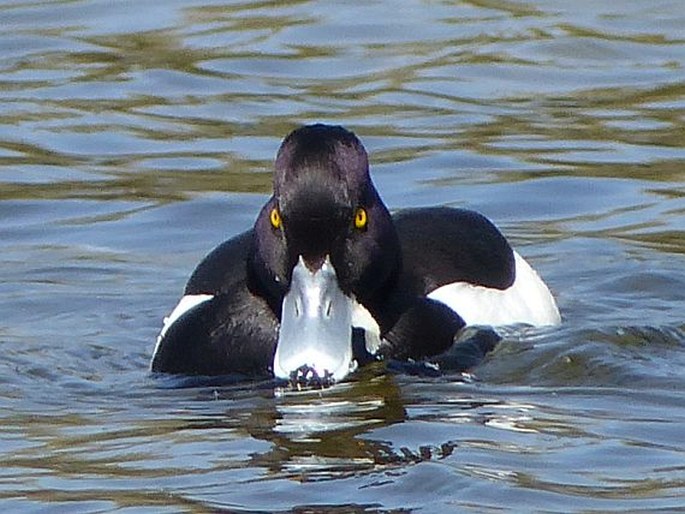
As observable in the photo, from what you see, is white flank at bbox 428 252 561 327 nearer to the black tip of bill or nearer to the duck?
the duck

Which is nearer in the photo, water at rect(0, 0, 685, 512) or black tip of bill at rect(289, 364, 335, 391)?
water at rect(0, 0, 685, 512)

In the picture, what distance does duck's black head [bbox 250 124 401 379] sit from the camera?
837cm

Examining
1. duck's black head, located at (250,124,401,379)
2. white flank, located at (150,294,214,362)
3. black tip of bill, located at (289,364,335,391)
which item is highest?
duck's black head, located at (250,124,401,379)

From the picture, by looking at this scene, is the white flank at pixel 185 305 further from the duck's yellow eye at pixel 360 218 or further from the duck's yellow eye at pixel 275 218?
the duck's yellow eye at pixel 360 218

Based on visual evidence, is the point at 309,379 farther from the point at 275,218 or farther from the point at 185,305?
the point at 185,305

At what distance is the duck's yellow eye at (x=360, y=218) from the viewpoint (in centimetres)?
859

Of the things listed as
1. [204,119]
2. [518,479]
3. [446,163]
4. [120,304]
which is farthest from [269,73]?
[518,479]

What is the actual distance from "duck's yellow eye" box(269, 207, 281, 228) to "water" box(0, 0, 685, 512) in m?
0.60

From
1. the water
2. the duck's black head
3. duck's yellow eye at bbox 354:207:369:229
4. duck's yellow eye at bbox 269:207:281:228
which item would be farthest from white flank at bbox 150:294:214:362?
duck's yellow eye at bbox 354:207:369:229

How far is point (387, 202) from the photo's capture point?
39.7 feet

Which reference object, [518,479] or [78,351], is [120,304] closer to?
[78,351]

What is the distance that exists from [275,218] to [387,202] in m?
3.57

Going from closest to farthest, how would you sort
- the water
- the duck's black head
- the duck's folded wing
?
1. the water
2. the duck's black head
3. the duck's folded wing

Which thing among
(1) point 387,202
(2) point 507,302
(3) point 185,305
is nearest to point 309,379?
(3) point 185,305
